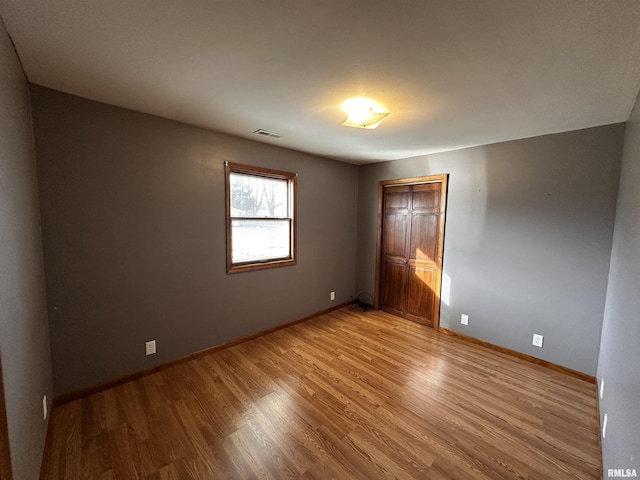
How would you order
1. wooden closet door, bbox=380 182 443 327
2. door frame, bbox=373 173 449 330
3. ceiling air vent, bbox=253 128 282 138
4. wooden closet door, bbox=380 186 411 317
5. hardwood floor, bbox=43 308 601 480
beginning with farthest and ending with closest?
wooden closet door, bbox=380 186 411 317, wooden closet door, bbox=380 182 443 327, door frame, bbox=373 173 449 330, ceiling air vent, bbox=253 128 282 138, hardwood floor, bbox=43 308 601 480

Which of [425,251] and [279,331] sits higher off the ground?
[425,251]

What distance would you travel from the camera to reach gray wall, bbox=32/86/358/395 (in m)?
1.93

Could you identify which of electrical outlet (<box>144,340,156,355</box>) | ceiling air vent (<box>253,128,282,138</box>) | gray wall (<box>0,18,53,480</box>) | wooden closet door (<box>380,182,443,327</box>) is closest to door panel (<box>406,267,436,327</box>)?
wooden closet door (<box>380,182,443,327</box>)

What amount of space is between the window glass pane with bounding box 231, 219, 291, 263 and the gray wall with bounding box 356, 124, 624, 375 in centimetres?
219

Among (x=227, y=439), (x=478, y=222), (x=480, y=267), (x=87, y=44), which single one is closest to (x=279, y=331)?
(x=227, y=439)

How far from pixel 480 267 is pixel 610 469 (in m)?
2.02

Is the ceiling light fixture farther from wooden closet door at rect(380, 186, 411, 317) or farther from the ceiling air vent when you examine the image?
wooden closet door at rect(380, 186, 411, 317)

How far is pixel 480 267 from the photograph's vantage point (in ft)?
10.1

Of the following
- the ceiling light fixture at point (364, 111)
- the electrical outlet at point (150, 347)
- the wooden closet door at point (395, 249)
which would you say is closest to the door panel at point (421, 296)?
the wooden closet door at point (395, 249)

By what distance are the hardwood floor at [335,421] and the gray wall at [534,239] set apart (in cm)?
43

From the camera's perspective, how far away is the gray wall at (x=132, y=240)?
1932mm

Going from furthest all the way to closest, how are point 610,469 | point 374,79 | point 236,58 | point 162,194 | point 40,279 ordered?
point 162,194 → point 40,279 → point 374,79 → point 236,58 → point 610,469

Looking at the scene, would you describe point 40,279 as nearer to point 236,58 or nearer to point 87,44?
point 87,44

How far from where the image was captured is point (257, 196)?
3.17 meters
